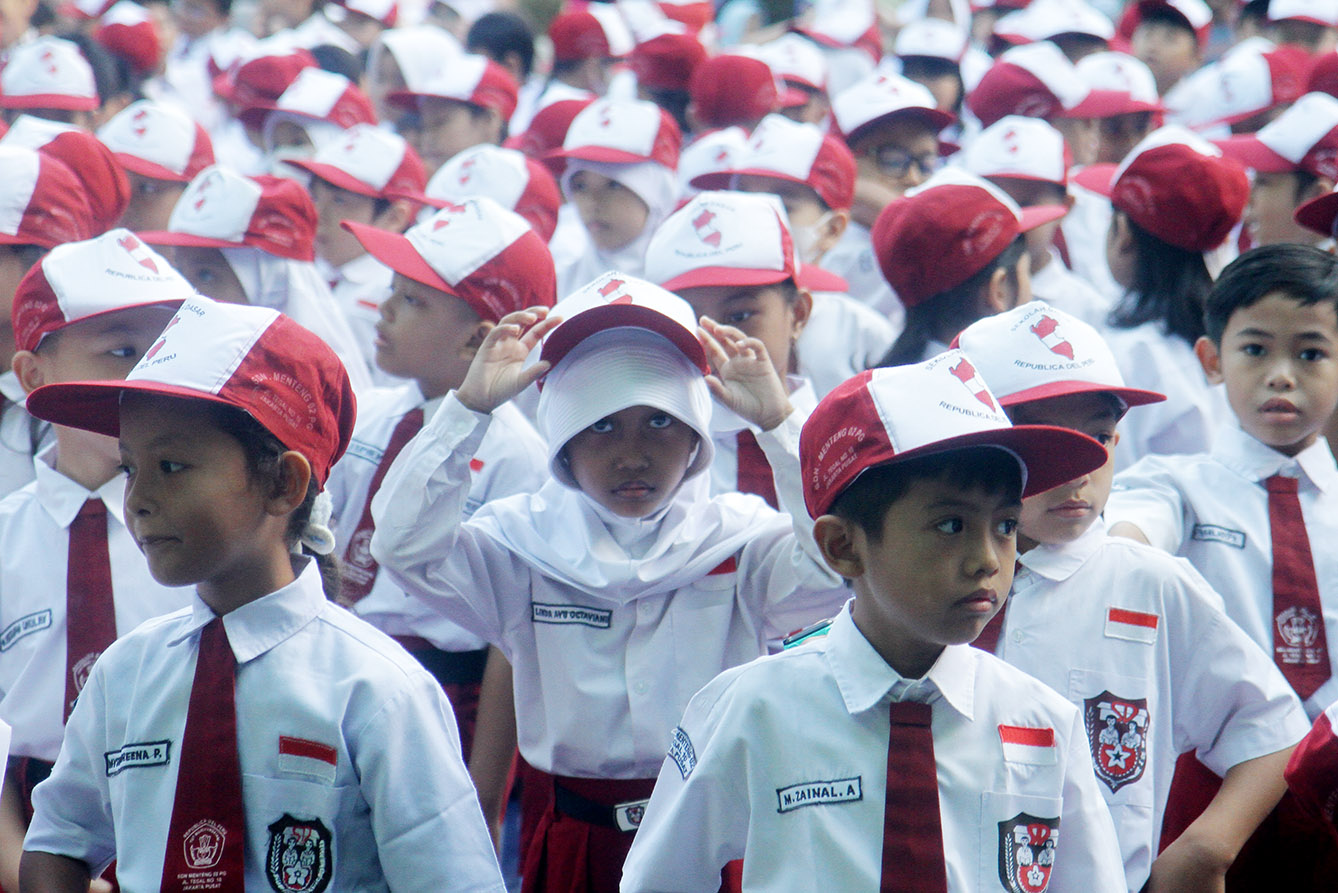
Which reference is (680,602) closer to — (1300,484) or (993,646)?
(993,646)

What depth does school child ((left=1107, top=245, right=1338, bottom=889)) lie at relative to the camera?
3020 mm

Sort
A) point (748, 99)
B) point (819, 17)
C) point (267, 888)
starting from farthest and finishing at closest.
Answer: point (819, 17) < point (748, 99) < point (267, 888)

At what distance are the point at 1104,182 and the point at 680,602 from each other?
3.45 metres

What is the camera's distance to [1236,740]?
2.60 m

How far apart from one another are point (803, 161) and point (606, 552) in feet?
10.0

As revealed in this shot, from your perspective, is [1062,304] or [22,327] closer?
[22,327]

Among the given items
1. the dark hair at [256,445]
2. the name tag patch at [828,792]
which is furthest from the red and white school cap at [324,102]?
the name tag patch at [828,792]

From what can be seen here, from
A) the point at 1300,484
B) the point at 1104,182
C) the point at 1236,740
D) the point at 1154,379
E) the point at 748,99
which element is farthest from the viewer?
the point at 748,99

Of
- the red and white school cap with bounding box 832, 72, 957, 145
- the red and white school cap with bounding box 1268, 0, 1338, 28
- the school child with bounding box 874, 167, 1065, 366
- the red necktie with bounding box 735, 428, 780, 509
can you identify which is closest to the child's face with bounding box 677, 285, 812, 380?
the red necktie with bounding box 735, 428, 780, 509

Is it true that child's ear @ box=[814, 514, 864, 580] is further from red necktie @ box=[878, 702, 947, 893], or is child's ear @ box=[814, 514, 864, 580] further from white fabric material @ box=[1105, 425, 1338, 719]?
white fabric material @ box=[1105, 425, 1338, 719]

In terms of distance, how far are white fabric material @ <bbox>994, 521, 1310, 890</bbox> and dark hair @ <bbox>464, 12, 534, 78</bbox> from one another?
7.19 meters

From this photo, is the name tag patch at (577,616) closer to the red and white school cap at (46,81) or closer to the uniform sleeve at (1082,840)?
the uniform sleeve at (1082,840)

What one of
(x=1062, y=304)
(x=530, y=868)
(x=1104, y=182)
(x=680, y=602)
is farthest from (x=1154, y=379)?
(x=530, y=868)

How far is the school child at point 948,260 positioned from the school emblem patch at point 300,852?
2.32 metres
